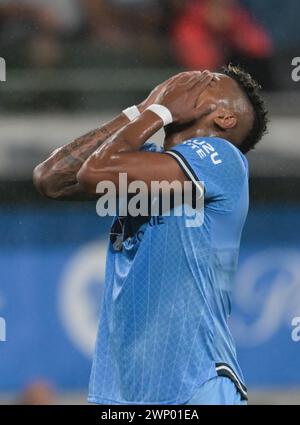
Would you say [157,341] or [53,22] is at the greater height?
[53,22]

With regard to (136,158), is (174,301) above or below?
below

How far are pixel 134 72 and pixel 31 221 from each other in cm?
85

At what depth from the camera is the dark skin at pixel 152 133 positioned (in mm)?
2619

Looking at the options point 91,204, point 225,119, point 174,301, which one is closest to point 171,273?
point 174,301

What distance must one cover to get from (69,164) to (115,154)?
1.50 feet

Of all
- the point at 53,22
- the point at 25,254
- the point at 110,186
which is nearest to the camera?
the point at 110,186

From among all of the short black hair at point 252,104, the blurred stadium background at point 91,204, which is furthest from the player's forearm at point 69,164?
the blurred stadium background at point 91,204

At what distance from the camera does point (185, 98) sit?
281 centimetres

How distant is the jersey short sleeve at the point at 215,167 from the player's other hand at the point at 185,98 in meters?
0.09

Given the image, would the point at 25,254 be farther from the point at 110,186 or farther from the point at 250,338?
the point at 110,186

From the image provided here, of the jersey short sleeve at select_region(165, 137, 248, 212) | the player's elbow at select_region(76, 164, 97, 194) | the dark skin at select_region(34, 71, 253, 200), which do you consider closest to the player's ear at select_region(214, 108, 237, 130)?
the dark skin at select_region(34, 71, 253, 200)

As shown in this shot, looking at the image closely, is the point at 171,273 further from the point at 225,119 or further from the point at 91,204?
the point at 91,204

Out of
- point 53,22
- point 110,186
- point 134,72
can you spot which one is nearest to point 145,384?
point 110,186

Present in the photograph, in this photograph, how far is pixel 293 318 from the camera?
14.4 ft
